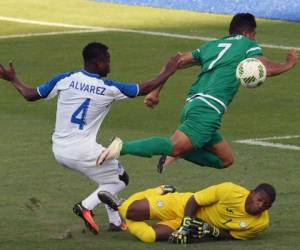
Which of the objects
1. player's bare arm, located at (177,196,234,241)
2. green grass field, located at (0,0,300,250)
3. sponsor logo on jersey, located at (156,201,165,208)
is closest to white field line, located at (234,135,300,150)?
green grass field, located at (0,0,300,250)

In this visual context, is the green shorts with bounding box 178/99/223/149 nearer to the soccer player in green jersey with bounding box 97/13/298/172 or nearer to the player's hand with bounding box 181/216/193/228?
the soccer player in green jersey with bounding box 97/13/298/172

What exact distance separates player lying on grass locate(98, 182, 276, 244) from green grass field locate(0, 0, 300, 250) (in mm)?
154

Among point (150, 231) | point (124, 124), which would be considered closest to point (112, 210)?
point (150, 231)

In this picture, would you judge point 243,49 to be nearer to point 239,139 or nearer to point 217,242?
point 217,242

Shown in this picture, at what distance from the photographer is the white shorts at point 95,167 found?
13953 millimetres

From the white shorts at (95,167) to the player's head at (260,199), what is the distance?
1.44 metres

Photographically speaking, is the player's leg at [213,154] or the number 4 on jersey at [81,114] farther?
the player's leg at [213,154]

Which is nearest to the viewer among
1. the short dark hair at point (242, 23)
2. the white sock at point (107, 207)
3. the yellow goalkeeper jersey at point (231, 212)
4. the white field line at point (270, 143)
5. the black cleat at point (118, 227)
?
the yellow goalkeeper jersey at point (231, 212)

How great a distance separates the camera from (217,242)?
536 inches

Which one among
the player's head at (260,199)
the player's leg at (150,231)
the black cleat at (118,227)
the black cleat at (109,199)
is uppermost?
the player's head at (260,199)

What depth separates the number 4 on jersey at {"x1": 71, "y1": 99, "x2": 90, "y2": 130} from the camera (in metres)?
13.9

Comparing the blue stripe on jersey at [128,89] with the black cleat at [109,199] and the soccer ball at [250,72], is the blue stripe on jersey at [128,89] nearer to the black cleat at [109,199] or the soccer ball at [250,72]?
the black cleat at [109,199]

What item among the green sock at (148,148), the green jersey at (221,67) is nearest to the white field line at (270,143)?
the green jersey at (221,67)

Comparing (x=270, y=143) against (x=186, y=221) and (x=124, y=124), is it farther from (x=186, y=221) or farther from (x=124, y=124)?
(x=186, y=221)
